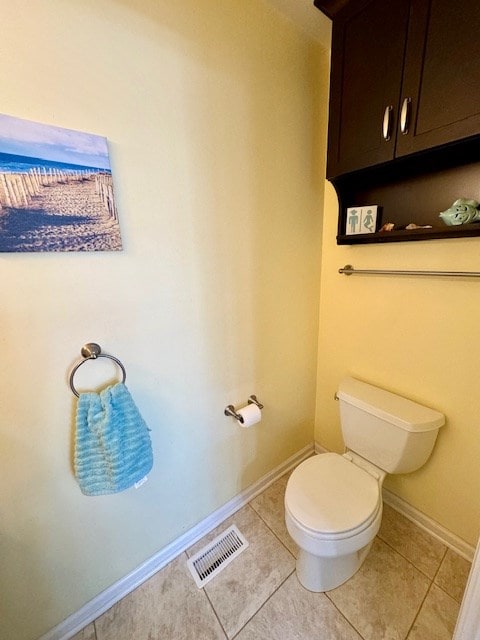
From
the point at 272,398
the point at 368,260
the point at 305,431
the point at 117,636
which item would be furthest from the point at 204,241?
the point at 117,636

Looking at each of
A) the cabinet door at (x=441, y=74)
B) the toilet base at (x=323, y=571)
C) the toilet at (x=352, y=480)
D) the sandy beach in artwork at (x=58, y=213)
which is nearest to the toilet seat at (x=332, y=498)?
the toilet at (x=352, y=480)

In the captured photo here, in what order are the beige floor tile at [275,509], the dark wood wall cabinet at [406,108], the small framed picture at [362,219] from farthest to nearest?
1. the beige floor tile at [275,509]
2. the small framed picture at [362,219]
3. the dark wood wall cabinet at [406,108]

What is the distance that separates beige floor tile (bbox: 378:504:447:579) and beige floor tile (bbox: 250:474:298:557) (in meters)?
0.49

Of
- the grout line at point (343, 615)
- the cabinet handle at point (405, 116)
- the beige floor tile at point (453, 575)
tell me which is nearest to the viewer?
the cabinet handle at point (405, 116)

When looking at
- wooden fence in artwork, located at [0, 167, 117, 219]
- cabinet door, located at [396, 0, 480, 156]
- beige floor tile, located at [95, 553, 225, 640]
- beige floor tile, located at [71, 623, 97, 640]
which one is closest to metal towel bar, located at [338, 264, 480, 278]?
cabinet door, located at [396, 0, 480, 156]

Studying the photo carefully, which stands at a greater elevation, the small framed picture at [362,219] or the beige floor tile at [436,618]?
the small framed picture at [362,219]

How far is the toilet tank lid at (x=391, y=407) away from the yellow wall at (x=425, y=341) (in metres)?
0.06

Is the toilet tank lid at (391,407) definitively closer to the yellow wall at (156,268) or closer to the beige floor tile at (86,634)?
the yellow wall at (156,268)

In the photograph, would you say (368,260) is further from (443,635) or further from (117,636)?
(117,636)

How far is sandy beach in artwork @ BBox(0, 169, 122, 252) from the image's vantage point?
0.70 m

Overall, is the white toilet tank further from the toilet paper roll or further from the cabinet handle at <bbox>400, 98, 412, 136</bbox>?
the cabinet handle at <bbox>400, 98, 412, 136</bbox>

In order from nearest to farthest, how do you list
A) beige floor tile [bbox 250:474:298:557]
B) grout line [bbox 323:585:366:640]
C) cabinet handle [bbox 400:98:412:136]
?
A: cabinet handle [bbox 400:98:412:136] → grout line [bbox 323:585:366:640] → beige floor tile [bbox 250:474:298:557]

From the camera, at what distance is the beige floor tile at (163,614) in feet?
3.36

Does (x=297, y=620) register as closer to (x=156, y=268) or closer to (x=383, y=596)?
(x=383, y=596)
